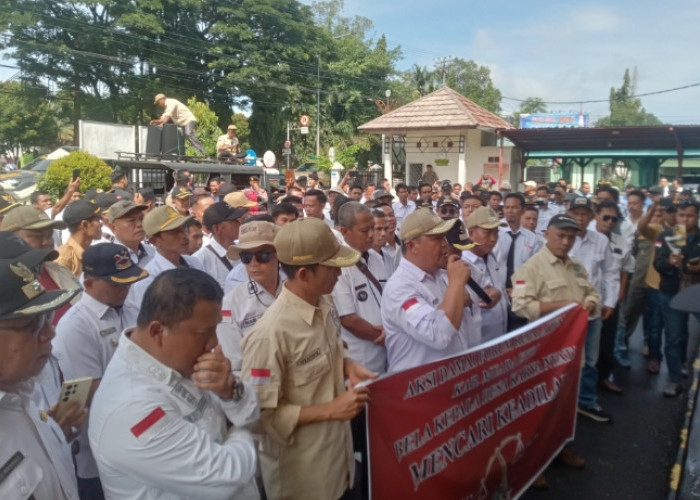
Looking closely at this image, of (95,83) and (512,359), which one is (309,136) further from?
(512,359)

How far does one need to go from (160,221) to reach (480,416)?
2647 millimetres

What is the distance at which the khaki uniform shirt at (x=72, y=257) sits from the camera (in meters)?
4.31

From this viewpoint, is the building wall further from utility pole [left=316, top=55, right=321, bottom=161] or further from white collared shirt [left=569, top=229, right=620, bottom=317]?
white collared shirt [left=569, top=229, right=620, bottom=317]

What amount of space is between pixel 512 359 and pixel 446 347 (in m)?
0.50

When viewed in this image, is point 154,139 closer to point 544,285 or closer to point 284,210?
point 284,210

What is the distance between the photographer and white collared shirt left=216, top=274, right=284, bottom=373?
309cm

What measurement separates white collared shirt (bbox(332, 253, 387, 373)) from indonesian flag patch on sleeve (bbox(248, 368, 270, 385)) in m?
1.40

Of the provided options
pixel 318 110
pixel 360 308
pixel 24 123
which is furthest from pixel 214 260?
pixel 24 123

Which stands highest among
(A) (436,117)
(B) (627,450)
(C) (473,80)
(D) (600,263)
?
(C) (473,80)

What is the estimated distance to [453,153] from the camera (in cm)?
2603

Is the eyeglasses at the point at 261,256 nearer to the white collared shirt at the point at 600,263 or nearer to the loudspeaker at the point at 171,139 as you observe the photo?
the white collared shirt at the point at 600,263

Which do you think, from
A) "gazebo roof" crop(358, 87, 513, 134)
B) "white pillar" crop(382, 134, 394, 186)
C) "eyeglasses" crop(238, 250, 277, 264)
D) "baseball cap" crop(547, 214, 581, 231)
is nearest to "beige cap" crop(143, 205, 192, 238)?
"eyeglasses" crop(238, 250, 277, 264)

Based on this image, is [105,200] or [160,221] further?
[105,200]

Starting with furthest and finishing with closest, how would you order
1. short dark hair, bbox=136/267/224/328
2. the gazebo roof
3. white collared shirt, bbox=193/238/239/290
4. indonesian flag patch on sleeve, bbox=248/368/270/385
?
the gazebo roof < white collared shirt, bbox=193/238/239/290 < indonesian flag patch on sleeve, bbox=248/368/270/385 < short dark hair, bbox=136/267/224/328
